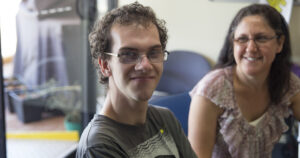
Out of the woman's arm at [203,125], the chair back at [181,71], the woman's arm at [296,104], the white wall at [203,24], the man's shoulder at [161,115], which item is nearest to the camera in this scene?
the man's shoulder at [161,115]

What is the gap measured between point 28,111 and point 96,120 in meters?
1.82

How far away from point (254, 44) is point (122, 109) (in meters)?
0.69

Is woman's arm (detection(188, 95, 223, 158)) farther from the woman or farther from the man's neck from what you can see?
the man's neck

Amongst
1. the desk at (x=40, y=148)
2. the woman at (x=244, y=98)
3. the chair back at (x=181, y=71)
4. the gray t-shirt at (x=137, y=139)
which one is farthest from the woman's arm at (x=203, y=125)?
the desk at (x=40, y=148)

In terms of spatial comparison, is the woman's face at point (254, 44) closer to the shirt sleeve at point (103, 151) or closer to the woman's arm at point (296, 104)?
the woman's arm at point (296, 104)

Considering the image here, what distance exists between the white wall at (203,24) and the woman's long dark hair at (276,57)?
1.30 ft

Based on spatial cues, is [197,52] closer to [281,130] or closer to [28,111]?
[281,130]

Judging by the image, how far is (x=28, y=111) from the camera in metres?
2.38

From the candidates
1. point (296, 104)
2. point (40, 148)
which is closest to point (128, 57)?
point (296, 104)

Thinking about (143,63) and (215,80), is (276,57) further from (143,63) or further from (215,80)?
(143,63)

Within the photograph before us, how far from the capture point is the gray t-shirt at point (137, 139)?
0.71m

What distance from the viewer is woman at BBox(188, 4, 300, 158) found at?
3.97ft

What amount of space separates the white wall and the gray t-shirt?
2.73ft

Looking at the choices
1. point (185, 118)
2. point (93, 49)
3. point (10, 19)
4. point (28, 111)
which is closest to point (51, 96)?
point (28, 111)
